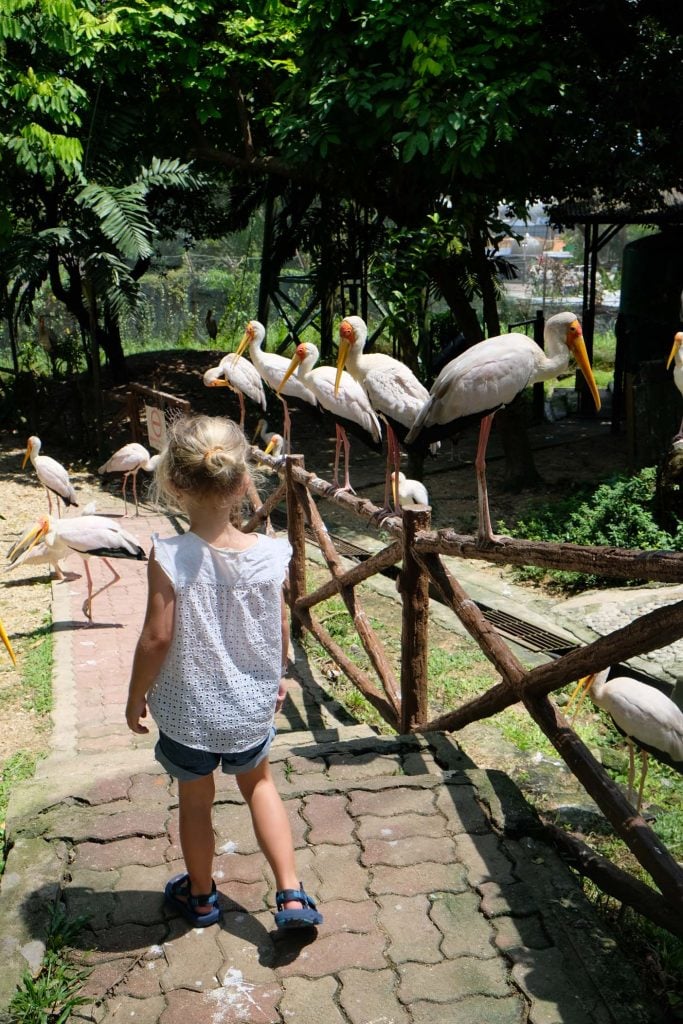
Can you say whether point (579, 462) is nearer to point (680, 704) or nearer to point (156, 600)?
point (680, 704)

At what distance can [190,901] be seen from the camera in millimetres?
2703

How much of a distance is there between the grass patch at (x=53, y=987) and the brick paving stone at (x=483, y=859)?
1169 mm

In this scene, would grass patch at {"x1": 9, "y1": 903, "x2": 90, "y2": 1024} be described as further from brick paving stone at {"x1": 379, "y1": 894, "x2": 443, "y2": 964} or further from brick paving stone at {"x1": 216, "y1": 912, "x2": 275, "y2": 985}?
brick paving stone at {"x1": 379, "y1": 894, "x2": 443, "y2": 964}

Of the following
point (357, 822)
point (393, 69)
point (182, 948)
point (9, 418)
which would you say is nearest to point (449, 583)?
point (357, 822)

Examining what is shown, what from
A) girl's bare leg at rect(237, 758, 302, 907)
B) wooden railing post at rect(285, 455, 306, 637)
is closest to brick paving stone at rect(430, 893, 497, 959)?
girl's bare leg at rect(237, 758, 302, 907)

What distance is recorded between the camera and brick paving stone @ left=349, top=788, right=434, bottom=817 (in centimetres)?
329

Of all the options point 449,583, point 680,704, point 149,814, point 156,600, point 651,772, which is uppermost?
point 156,600

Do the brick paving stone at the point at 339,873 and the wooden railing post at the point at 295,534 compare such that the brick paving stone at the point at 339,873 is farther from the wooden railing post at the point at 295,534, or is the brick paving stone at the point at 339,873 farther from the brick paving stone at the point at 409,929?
the wooden railing post at the point at 295,534

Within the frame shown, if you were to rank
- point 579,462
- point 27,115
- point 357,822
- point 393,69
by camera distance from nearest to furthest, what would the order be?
1. point 357,822
2. point 393,69
3. point 27,115
4. point 579,462

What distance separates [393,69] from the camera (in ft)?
29.4

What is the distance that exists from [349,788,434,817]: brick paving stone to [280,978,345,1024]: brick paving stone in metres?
0.84

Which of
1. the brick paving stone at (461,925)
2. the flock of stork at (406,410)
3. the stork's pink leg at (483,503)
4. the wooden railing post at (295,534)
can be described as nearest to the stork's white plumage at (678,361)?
the flock of stork at (406,410)

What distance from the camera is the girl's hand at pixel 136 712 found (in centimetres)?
263

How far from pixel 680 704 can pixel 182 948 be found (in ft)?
10.4
